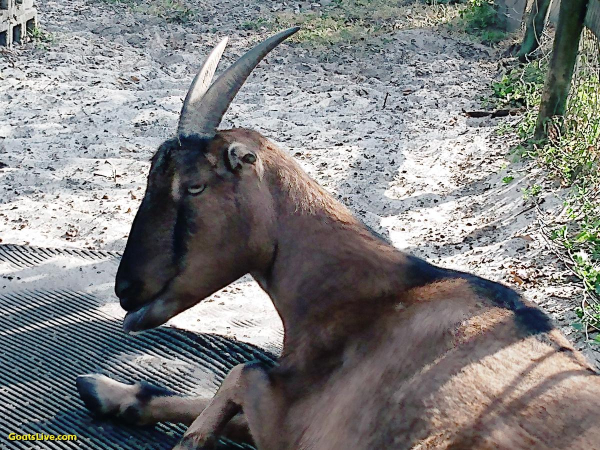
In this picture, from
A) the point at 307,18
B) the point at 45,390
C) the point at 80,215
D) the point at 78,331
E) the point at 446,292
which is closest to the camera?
the point at 446,292

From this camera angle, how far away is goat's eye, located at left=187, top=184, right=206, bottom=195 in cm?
255

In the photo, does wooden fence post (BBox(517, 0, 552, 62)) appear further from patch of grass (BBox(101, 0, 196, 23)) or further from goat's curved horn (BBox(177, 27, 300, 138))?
goat's curved horn (BBox(177, 27, 300, 138))

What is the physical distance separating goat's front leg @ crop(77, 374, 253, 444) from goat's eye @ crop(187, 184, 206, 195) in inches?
34.6

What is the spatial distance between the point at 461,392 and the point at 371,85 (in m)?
7.33

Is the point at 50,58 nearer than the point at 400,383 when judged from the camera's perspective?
No

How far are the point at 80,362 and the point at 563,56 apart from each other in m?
4.60

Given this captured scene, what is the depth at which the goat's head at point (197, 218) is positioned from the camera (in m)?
2.55

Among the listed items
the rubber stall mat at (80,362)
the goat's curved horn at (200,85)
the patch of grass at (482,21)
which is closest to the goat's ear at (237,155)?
the goat's curved horn at (200,85)

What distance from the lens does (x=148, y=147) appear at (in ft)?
22.7

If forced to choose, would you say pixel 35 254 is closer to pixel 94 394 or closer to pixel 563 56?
pixel 94 394

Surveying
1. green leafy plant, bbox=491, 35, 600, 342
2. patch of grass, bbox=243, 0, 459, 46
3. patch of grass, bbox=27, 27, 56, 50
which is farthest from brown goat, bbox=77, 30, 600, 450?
patch of grass, bbox=243, 0, 459, 46

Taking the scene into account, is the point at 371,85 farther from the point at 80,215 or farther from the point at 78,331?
the point at 78,331

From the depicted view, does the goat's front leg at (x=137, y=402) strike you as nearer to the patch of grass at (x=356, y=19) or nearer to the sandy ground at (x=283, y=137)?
the sandy ground at (x=283, y=137)

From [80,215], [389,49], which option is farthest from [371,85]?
[80,215]
